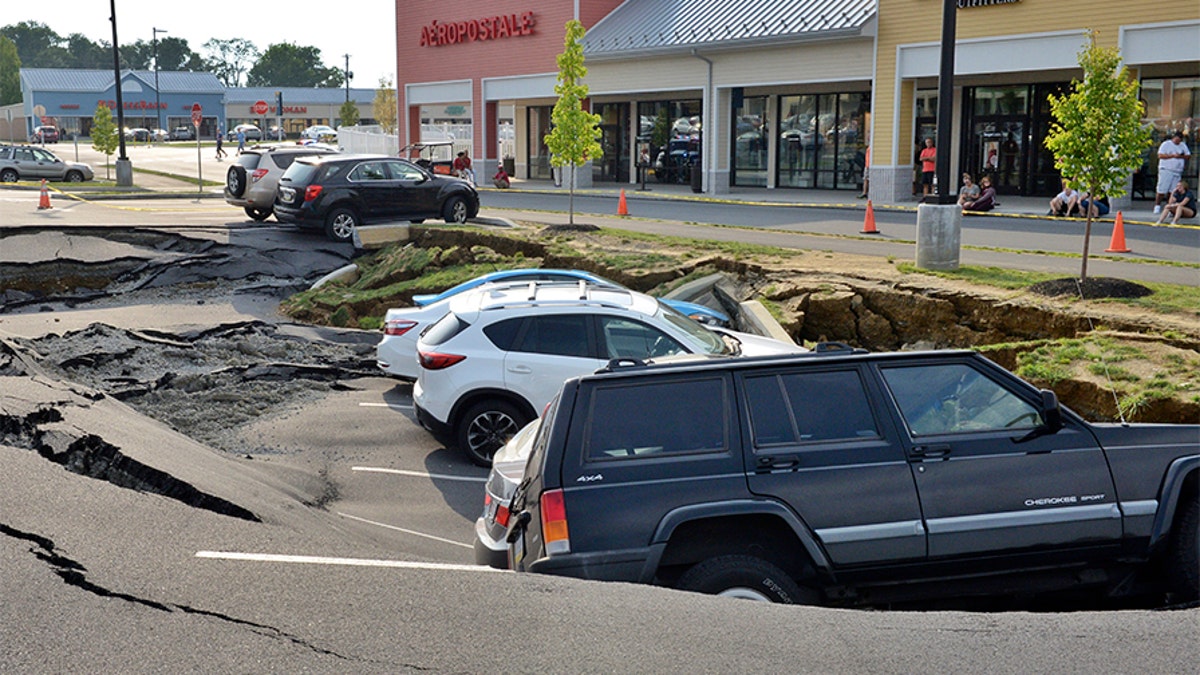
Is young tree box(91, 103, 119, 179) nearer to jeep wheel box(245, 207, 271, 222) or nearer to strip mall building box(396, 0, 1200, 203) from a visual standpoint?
strip mall building box(396, 0, 1200, 203)

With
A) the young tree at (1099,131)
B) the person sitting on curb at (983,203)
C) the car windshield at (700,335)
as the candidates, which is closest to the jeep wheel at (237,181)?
the person sitting on curb at (983,203)

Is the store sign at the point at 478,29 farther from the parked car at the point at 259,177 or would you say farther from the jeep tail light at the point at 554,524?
the jeep tail light at the point at 554,524

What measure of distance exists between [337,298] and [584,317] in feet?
32.9

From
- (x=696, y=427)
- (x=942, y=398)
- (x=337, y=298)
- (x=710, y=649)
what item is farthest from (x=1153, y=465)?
(x=337, y=298)

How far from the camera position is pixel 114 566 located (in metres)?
5.73

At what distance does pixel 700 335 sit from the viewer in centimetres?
1080

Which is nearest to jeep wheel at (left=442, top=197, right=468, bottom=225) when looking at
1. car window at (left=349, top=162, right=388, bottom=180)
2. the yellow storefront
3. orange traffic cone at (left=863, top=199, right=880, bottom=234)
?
car window at (left=349, top=162, right=388, bottom=180)

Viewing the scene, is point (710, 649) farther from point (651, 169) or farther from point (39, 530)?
point (651, 169)

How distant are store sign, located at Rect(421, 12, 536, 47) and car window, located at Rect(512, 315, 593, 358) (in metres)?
35.7

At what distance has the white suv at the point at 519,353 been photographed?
10648mm

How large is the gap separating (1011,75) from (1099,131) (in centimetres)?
1853

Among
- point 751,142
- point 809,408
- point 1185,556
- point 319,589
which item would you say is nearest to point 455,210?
point 751,142

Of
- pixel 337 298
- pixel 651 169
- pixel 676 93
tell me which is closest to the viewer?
pixel 337 298

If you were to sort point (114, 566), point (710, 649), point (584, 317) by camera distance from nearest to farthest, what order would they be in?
point (710, 649) < point (114, 566) < point (584, 317)
